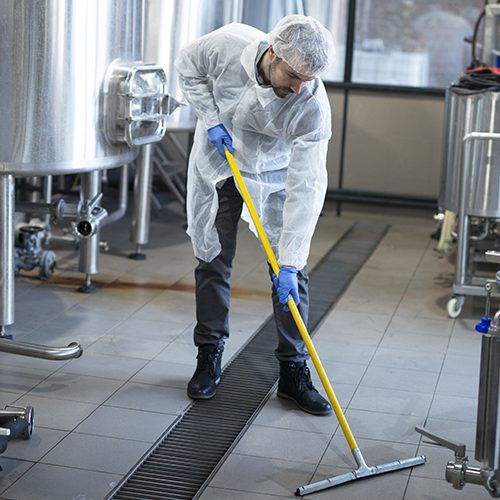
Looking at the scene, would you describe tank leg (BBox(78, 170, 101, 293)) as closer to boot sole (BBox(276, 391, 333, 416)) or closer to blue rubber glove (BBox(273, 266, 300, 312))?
boot sole (BBox(276, 391, 333, 416))

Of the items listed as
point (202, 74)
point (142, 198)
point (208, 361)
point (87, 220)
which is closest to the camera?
point (202, 74)

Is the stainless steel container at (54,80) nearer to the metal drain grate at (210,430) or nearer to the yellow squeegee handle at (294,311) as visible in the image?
the yellow squeegee handle at (294,311)

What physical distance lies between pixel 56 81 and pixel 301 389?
4.27 feet

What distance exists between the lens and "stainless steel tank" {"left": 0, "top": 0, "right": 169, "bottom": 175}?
3281mm

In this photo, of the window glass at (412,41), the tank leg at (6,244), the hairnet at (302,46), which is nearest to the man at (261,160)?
the hairnet at (302,46)

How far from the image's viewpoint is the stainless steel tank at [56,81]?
3.28 meters

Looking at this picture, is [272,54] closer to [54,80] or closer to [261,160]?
[261,160]

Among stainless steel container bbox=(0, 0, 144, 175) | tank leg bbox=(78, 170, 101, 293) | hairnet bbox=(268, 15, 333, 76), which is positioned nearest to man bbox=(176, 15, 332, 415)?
hairnet bbox=(268, 15, 333, 76)

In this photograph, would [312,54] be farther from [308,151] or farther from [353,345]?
[353,345]

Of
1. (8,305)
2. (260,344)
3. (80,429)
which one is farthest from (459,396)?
(8,305)

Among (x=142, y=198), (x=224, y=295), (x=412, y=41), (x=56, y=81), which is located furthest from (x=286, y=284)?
(x=412, y=41)

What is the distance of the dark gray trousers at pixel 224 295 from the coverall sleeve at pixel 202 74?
0.72 feet

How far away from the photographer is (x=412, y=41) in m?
6.29

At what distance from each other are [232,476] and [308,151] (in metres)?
0.92
